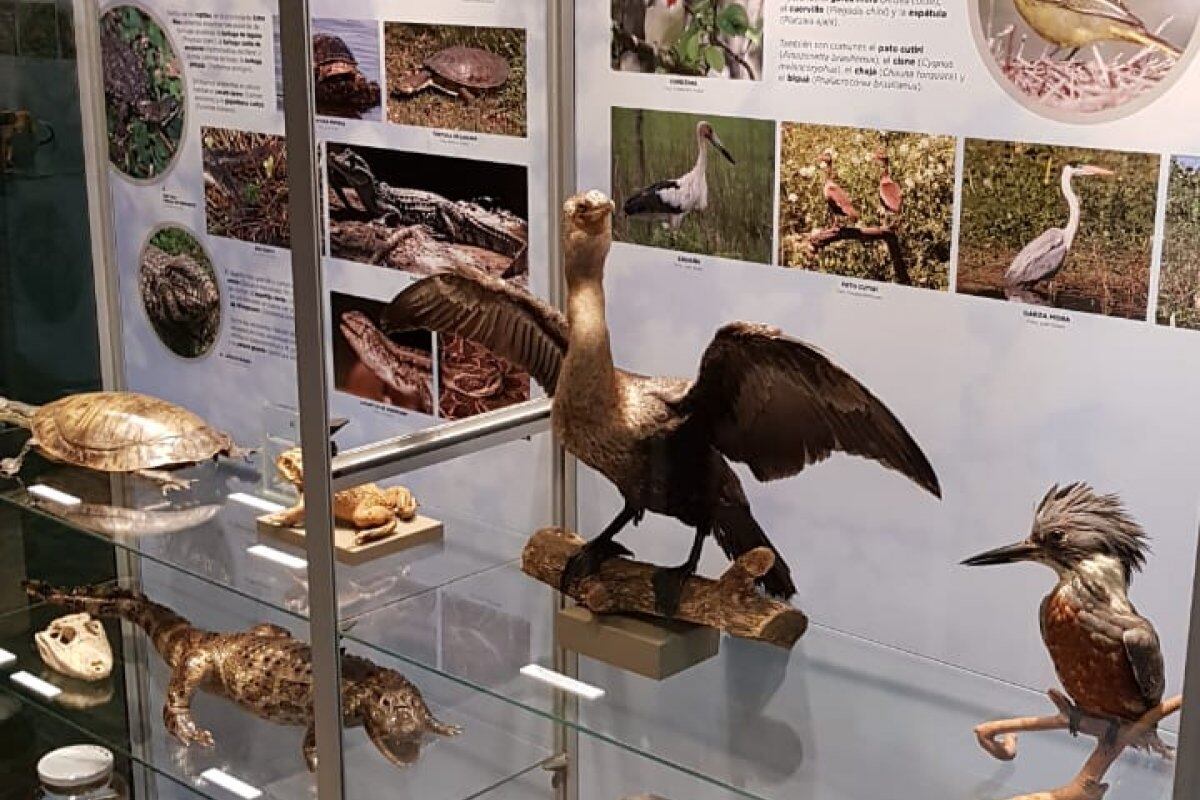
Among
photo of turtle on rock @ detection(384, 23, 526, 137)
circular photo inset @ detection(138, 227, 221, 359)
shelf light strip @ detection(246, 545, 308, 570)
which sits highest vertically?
photo of turtle on rock @ detection(384, 23, 526, 137)

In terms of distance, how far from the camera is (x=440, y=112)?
59.6 inches

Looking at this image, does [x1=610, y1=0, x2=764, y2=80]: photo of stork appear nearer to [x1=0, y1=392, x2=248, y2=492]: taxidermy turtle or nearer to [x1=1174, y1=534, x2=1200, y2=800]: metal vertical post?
[x1=1174, y1=534, x2=1200, y2=800]: metal vertical post

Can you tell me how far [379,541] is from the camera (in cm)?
141

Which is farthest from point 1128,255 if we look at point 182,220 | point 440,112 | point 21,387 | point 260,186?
point 21,387

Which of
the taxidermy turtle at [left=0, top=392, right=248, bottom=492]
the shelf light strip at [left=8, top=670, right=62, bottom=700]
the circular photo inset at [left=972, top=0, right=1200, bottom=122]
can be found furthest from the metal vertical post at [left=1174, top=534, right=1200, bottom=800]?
the shelf light strip at [left=8, top=670, right=62, bottom=700]

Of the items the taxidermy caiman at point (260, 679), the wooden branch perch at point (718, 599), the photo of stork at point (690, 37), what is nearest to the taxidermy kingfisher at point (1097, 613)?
the wooden branch perch at point (718, 599)

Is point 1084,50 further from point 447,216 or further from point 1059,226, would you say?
point 447,216

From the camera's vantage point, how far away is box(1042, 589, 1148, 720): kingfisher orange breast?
40.1 inches

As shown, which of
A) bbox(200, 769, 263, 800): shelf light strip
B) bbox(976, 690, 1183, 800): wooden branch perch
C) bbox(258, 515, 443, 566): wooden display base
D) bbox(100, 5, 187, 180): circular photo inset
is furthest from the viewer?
bbox(100, 5, 187, 180): circular photo inset

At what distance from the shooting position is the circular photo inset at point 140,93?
179 cm

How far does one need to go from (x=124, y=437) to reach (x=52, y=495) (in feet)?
0.48

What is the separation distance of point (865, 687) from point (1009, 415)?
0.26m

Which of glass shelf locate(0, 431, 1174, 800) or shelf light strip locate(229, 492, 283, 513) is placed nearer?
glass shelf locate(0, 431, 1174, 800)

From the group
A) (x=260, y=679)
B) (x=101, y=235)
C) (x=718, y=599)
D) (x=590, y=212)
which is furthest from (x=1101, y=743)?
(x=101, y=235)
